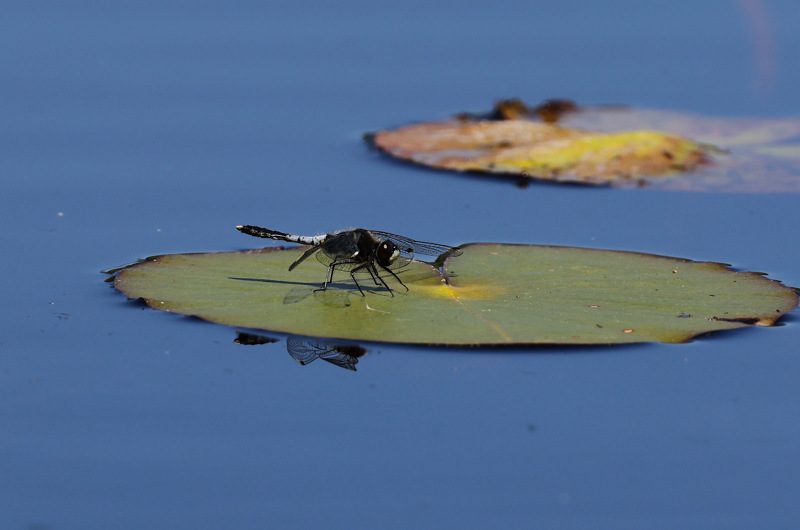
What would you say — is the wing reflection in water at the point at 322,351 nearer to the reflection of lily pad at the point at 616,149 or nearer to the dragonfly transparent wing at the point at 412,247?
the dragonfly transparent wing at the point at 412,247

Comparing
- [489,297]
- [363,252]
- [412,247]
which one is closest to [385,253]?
[363,252]

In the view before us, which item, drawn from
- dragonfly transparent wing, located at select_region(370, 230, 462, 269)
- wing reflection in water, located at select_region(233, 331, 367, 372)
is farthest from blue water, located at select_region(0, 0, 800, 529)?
dragonfly transparent wing, located at select_region(370, 230, 462, 269)

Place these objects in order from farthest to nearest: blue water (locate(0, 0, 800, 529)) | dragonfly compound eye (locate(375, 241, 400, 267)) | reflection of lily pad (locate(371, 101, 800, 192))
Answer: reflection of lily pad (locate(371, 101, 800, 192)) < dragonfly compound eye (locate(375, 241, 400, 267)) < blue water (locate(0, 0, 800, 529))

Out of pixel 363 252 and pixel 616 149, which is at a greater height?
pixel 616 149

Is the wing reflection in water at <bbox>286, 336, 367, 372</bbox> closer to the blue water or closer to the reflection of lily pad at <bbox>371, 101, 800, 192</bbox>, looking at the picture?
the blue water

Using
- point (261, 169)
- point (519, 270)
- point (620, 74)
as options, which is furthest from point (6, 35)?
point (519, 270)

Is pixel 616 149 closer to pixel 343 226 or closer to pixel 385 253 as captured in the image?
pixel 343 226

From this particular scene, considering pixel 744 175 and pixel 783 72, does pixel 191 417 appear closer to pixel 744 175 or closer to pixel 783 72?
pixel 744 175
